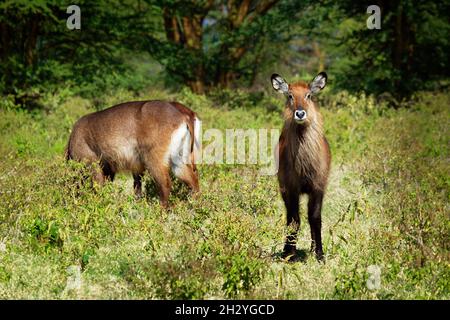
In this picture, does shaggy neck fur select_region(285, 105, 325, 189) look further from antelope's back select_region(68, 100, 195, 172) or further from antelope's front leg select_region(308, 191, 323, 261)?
antelope's back select_region(68, 100, 195, 172)

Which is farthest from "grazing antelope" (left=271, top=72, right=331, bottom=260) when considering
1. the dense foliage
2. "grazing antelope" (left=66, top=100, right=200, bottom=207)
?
the dense foliage

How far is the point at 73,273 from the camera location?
5035 millimetres

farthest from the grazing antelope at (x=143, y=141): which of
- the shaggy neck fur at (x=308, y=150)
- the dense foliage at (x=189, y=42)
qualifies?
the dense foliage at (x=189, y=42)

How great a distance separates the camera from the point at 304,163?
5.82 meters

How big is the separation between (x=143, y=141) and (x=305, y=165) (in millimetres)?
2334

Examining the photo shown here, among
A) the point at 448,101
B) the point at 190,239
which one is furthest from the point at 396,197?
the point at 448,101

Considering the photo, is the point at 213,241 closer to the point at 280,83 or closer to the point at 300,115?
the point at 300,115

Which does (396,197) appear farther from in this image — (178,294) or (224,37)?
(224,37)

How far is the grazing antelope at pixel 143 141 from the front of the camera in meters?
7.36

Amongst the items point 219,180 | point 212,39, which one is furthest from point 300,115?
point 212,39

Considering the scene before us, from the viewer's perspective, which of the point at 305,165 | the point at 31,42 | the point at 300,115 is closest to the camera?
the point at 300,115

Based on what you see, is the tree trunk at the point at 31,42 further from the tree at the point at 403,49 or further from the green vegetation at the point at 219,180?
the tree at the point at 403,49

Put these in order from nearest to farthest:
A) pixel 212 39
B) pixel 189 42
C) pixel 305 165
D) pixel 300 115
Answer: pixel 300 115 → pixel 305 165 → pixel 189 42 → pixel 212 39

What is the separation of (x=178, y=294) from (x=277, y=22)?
39.7 ft
